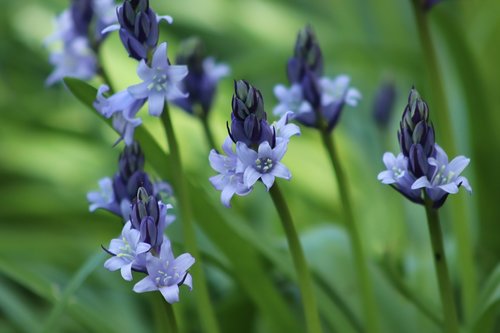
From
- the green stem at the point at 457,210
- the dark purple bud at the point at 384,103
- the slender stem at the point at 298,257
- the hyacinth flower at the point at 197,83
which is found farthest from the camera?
the dark purple bud at the point at 384,103

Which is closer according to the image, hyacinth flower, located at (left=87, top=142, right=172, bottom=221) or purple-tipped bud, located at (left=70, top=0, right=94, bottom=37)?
hyacinth flower, located at (left=87, top=142, right=172, bottom=221)

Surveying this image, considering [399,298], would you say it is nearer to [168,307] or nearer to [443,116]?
[443,116]

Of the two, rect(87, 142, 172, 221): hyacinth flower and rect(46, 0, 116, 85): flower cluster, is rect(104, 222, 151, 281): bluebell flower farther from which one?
rect(46, 0, 116, 85): flower cluster

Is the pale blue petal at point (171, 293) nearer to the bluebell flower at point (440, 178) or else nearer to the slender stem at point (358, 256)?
the bluebell flower at point (440, 178)

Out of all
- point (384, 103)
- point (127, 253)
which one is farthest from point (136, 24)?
A: point (384, 103)

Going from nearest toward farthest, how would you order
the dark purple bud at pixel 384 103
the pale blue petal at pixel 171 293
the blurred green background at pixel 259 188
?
the pale blue petal at pixel 171 293
the blurred green background at pixel 259 188
the dark purple bud at pixel 384 103

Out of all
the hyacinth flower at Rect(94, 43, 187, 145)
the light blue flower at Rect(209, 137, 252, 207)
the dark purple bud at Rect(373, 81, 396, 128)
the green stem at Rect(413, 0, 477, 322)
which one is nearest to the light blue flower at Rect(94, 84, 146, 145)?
the hyacinth flower at Rect(94, 43, 187, 145)

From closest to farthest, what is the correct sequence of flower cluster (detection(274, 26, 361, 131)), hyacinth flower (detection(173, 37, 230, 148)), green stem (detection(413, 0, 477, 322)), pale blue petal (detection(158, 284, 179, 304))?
pale blue petal (detection(158, 284, 179, 304))
flower cluster (detection(274, 26, 361, 131))
green stem (detection(413, 0, 477, 322))
hyacinth flower (detection(173, 37, 230, 148))

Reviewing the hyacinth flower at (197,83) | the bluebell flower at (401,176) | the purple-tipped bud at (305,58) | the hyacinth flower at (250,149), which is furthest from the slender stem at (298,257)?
the hyacinth flower at (197,83)
